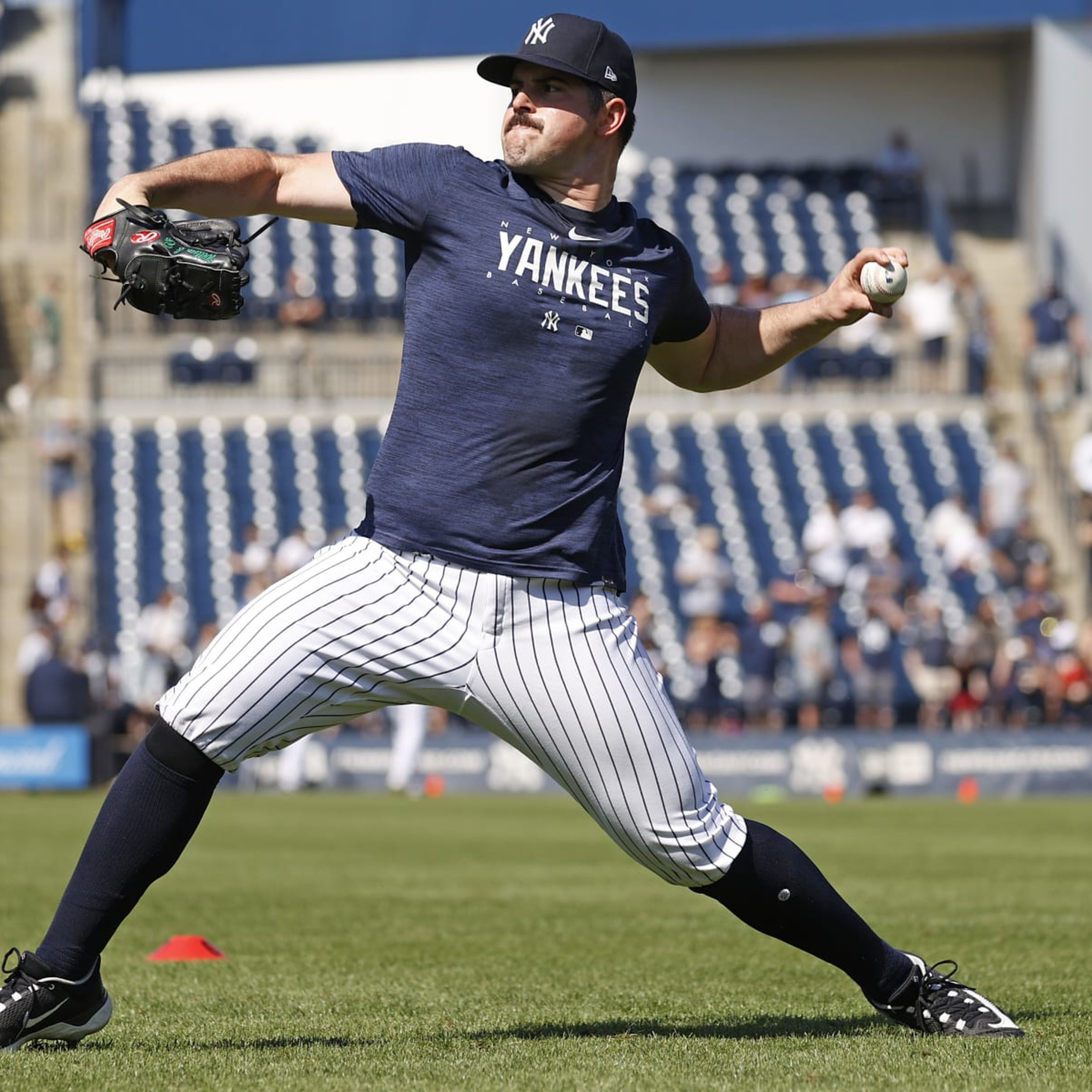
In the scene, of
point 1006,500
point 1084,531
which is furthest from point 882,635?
point 1006,500

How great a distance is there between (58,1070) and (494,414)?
1.78 metres

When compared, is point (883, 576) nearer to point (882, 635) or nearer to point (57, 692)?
point (882, 635)

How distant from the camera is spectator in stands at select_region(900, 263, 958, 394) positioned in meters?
27.0

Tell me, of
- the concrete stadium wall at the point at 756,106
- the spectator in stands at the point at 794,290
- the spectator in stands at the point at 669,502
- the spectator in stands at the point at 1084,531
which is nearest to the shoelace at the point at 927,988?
the spectator in stands at the point at 1084,531

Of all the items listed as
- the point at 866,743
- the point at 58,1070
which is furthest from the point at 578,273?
the point at 866,743

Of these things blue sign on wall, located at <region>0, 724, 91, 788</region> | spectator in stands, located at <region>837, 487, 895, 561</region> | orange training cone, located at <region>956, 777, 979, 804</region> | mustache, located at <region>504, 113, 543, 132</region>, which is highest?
mustache, located at <region>504, 113, 543, 132</region>

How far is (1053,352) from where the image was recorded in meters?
25.8

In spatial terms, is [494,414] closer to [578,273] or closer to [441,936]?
[578,273]

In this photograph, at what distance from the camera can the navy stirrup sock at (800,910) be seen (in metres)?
4.92

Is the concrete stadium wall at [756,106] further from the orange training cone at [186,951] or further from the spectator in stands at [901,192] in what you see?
the orange training cone at [186,951]

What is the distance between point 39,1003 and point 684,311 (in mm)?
2291

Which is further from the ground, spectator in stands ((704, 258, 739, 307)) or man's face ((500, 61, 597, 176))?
man's face ((500, 61, 597, 176))

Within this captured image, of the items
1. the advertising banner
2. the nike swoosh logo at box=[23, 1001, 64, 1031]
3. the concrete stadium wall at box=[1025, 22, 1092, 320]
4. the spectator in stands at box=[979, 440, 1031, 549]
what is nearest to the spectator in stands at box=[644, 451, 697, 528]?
the spectator in stands at box=[979, 440, 1031, 549]

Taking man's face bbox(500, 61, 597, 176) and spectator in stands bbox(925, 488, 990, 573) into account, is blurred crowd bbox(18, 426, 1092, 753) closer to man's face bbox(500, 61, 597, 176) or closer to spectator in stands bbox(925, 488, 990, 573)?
spectator in stands bbox(925, 488, 990, 573)
